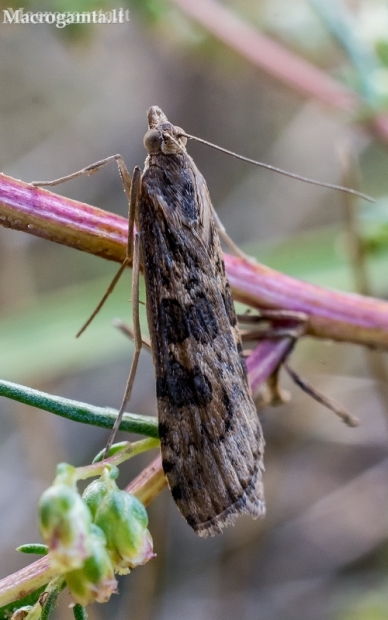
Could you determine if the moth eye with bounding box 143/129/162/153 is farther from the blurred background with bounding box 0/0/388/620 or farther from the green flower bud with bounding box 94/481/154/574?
the green flower bud with bounding box 94/481/154/574

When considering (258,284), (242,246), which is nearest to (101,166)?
(258,284)

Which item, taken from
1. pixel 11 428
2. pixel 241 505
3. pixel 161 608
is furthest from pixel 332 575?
pixel 241 505

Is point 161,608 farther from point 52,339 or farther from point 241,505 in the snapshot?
point 241,505

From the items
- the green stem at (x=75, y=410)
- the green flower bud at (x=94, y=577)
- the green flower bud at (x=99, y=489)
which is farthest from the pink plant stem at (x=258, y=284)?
the green flower bud at (x=94, y=577)

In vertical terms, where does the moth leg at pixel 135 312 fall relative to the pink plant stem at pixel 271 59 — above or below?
below

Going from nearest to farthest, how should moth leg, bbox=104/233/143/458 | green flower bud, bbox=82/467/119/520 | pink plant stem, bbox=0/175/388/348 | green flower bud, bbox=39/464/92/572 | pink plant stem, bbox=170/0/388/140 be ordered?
1. green flower bud, bbox=39/464/92/572
2. green flower bud, bbox=82/467/119/520
3. pink plant stem, bbox=0/175/388/348
4. moth leg, bbox=104/233/143/458
5. pink plant stem, bbox=170/0/388/140

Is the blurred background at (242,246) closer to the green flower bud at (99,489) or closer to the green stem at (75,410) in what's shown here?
the green stem at (75,410)

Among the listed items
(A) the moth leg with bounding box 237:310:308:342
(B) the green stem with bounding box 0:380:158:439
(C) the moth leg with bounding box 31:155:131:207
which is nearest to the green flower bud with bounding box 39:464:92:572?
(B) the green stem with bounding box 0:380:158:439
